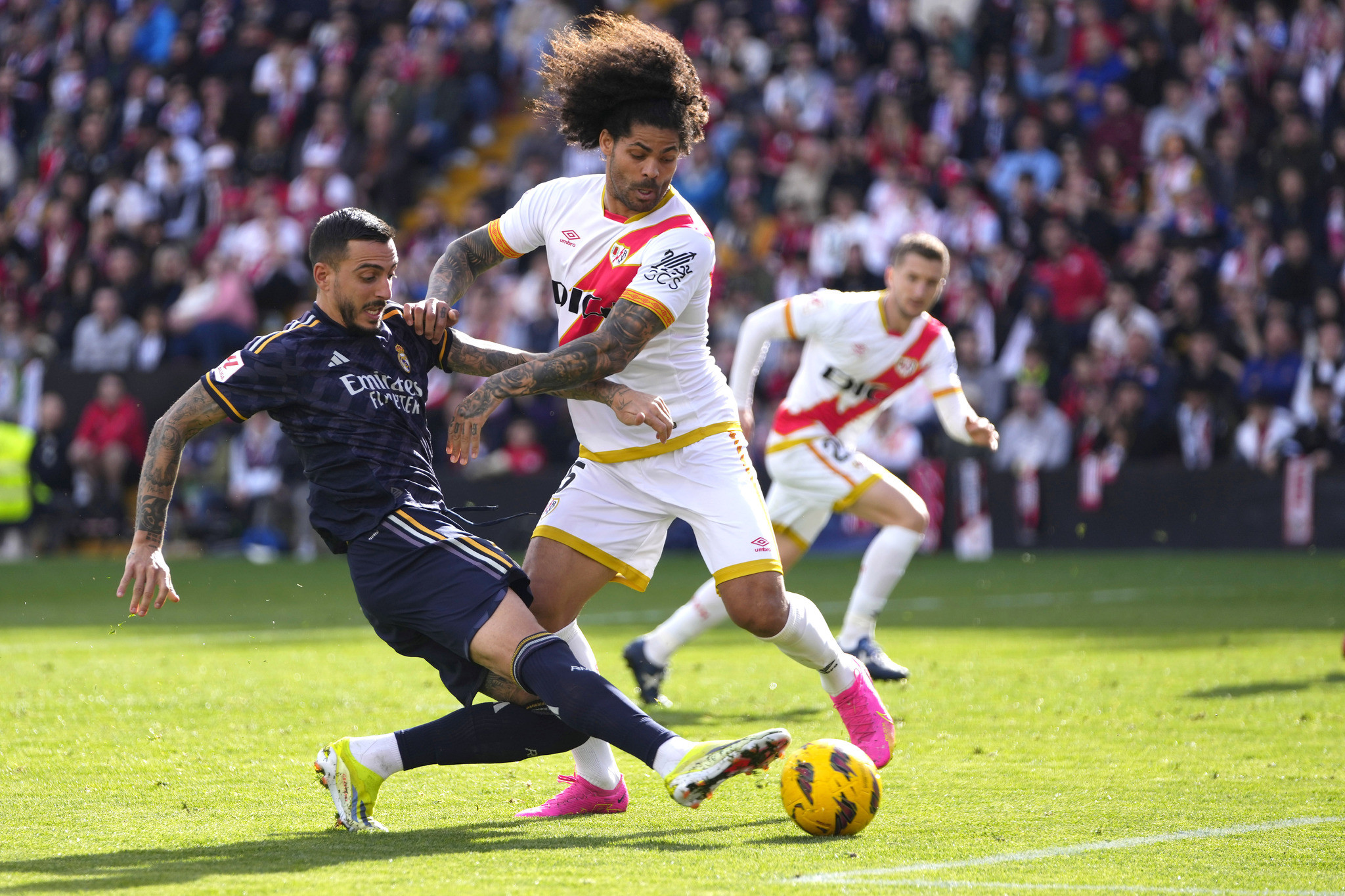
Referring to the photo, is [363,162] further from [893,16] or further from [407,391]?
[407,391]

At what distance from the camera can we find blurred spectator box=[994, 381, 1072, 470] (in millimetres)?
17172

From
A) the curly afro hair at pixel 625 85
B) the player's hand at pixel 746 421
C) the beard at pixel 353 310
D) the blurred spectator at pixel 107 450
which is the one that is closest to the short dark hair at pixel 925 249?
the player's hand at pixel 746 421

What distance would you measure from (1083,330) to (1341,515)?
3283 mm

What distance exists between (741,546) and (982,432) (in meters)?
2.24

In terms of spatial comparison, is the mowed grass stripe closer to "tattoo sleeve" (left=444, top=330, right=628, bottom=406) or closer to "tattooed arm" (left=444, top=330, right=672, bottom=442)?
"tattooed arm" (left=444, top=330, right=672, bottom=442)

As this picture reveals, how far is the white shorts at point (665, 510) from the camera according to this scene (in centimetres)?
586

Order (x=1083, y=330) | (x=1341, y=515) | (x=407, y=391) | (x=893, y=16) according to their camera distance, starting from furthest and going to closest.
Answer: (x=893, y=16)
(x=1083, y=330)
(x=1341, y=515)
(x=407, y=391)

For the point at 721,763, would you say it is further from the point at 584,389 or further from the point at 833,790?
the point at 584,389

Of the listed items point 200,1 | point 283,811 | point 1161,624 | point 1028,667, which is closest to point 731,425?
point 283,811

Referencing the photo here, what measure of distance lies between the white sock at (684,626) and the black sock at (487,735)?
276cm

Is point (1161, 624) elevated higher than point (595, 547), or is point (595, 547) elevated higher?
point (595, 547)

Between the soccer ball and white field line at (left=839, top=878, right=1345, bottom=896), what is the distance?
63cm

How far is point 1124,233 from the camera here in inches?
704

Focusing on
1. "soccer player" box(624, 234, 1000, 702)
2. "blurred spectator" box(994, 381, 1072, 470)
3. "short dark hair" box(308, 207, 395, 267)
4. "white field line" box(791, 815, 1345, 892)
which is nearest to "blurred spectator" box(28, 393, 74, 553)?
"blurred spectator" box(994, 381, 1072, 470)
